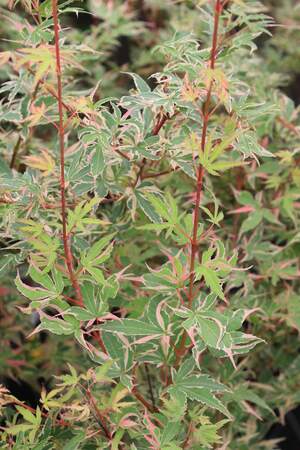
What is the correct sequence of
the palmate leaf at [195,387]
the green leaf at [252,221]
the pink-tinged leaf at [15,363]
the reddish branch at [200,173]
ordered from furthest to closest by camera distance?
the pink-tinged leaf at [15,363]
the green leaf at [252,221]
the palmate leaf at [195,387]
the reddish branch at [200,173]

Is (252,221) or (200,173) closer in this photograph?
(200,173)

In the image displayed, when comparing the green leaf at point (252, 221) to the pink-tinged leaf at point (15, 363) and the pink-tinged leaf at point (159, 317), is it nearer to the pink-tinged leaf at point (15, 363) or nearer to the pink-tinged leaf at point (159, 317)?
the pink-tinged leaf at point (159, 317)

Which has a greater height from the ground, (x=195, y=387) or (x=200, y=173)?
(x=200, y=173)

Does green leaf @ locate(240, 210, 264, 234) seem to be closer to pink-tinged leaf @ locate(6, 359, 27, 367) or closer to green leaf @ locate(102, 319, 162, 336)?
green leaf @ locate(102, 319, 162, 336)

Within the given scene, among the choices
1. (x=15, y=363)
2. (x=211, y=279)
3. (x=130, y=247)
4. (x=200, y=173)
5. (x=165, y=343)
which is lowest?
(x=15, y=363)

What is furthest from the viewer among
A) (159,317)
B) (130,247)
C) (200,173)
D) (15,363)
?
(15,363)

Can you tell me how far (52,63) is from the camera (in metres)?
0.84

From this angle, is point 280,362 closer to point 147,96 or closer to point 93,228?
point 93,228

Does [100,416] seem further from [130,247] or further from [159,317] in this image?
[130,247]

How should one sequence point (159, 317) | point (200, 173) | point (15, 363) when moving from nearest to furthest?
point (200, 173) < point (159, 317) < point (15, 363)

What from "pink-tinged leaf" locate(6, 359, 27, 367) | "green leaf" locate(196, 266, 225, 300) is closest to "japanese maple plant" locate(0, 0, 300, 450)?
"green leaf" locate(196, 266, 225, 300)

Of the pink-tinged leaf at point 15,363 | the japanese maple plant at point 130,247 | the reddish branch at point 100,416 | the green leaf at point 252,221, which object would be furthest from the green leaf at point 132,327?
the pink-tinged leaf at point 15,363

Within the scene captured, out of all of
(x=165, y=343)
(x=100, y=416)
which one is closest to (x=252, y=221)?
(x=165, y=343)

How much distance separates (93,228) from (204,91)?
0.43 metres
